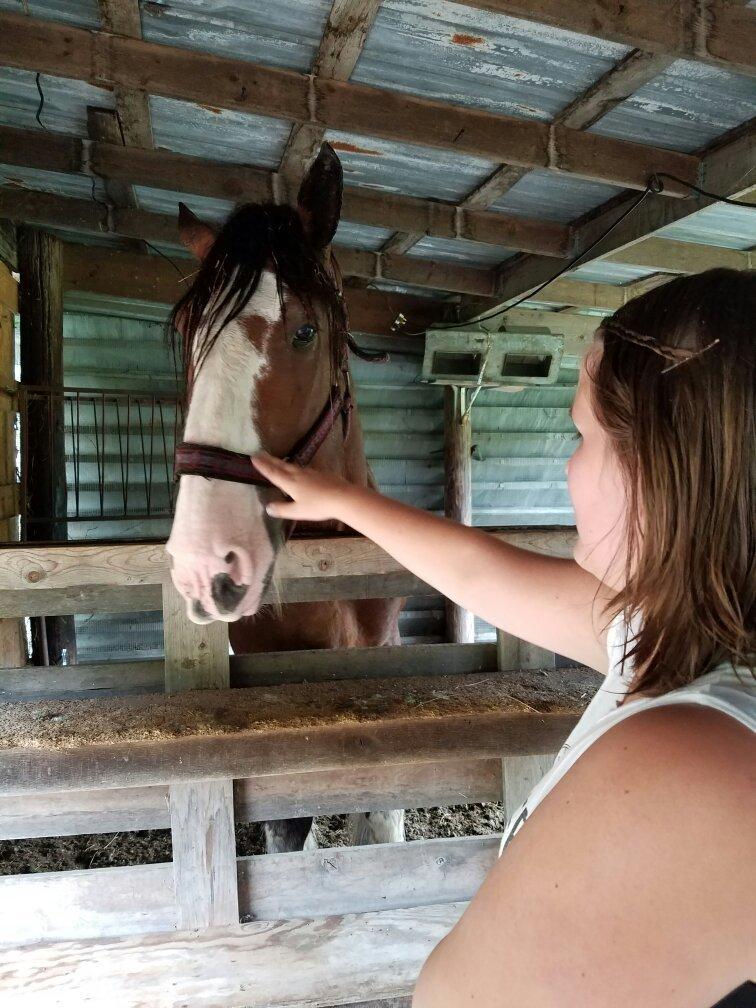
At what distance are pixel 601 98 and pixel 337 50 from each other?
0.96 m

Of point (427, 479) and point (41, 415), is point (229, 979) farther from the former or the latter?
point (427, 479)

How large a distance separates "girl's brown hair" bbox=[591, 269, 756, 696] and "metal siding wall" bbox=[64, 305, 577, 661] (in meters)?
5.17

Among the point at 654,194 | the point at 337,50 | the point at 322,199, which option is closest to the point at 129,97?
the point at 337,50

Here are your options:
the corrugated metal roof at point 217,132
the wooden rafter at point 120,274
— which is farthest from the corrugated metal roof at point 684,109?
the wooden rafter at point 120,274

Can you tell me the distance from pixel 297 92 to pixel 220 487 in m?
1.69

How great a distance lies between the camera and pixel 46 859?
267 centimetres

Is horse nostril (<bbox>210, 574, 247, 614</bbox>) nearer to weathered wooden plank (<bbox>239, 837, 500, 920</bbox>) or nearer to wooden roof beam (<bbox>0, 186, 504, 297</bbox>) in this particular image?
weathered wooden plank (<bbox>239, 837, 500, 920</bbox>)

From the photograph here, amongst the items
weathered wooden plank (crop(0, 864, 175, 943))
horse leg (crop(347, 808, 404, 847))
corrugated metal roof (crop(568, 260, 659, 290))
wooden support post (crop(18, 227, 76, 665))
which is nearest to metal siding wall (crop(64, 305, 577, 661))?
wooden support post (crop(18, 227, 76, 665))

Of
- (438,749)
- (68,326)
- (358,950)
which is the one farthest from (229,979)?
(68,326)

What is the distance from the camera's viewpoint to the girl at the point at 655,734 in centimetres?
49

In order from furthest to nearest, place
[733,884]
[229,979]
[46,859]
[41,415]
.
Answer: [41,415] < [46,859] < [229,979] < [733,884]

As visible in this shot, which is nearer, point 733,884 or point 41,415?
point 733,884

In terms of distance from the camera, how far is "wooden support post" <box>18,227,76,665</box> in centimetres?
422

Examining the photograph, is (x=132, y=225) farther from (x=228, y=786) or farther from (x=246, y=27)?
(x=228, y=786)
